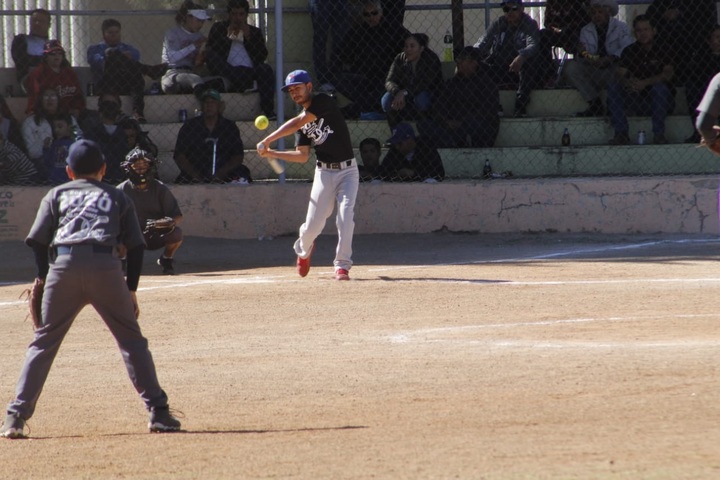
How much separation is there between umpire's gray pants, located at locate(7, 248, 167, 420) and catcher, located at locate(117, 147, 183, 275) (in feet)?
19.5

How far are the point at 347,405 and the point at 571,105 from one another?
10071mm

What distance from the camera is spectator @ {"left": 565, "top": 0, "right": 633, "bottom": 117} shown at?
1535cm

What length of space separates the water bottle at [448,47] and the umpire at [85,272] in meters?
11.3

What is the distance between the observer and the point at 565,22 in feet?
52.2

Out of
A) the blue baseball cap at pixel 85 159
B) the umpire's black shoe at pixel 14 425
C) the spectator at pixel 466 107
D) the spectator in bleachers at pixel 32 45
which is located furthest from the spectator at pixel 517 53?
the umpire's black shoe at pixel 14 425

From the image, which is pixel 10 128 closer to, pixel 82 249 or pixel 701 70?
pixel 701 70

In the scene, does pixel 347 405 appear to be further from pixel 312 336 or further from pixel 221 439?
pixel 312 336

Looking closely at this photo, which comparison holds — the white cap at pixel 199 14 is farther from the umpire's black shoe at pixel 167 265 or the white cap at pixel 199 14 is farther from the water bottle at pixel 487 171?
the umpire's black shoe at pixel 167 265

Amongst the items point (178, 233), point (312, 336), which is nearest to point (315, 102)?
point (178, 233)

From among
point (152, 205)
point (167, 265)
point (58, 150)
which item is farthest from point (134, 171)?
point (58, 150)

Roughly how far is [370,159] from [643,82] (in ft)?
12.5

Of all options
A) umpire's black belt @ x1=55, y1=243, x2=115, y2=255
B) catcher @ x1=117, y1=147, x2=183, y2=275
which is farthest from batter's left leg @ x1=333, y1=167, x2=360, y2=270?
umpire's black belt @ x1=55, y1=243, x2=115, y2=255

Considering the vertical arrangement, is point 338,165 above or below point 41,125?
below

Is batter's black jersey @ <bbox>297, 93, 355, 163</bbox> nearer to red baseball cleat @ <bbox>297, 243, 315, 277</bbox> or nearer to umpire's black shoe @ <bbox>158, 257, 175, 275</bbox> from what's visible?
red baseball cleat @ <bbox>297, 243, 315, 277</bbox>
